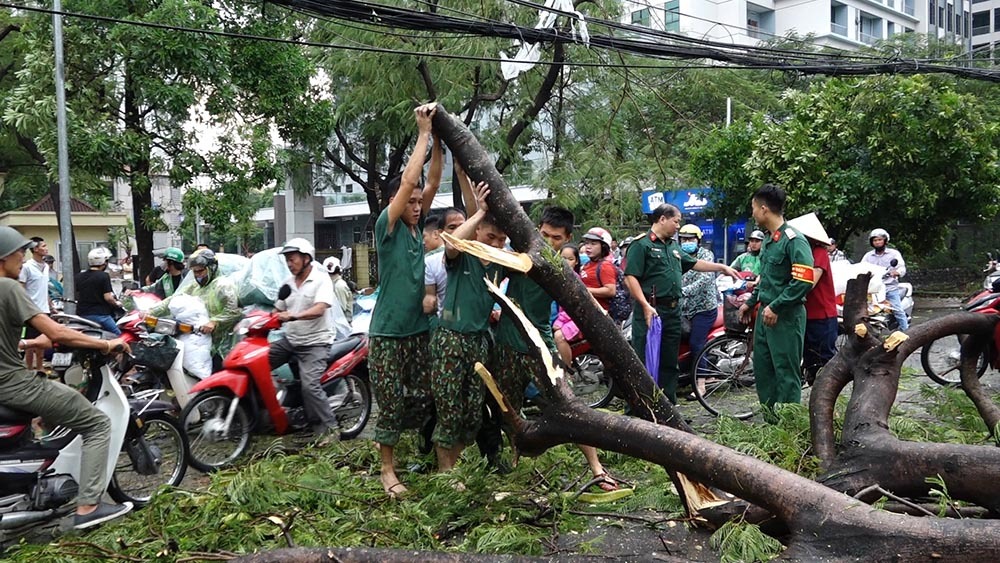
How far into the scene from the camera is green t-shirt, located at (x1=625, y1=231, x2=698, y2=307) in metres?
6.45

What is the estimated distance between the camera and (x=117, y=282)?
16.8 meters

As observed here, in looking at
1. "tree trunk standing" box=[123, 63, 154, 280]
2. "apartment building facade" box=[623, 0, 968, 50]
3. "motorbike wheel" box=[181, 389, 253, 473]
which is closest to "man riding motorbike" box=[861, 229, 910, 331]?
"motorbike wheel" box=[181, 389, 253, 473]

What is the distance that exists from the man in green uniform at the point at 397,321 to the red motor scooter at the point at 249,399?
1.63m

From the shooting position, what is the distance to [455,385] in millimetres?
4504

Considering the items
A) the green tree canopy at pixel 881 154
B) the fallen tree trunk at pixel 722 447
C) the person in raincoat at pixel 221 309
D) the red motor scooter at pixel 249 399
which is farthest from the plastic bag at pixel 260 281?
the green tree canopy at pixel 881 154

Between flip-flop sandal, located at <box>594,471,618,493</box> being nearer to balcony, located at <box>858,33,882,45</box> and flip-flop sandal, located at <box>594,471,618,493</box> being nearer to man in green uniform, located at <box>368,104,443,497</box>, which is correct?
man in green uniform, located at <box>368,104,443,497</box>

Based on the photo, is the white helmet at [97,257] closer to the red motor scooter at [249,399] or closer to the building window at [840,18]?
the red motor scooter at [249,399]

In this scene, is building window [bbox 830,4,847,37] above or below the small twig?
above

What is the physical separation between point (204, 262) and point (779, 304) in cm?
508

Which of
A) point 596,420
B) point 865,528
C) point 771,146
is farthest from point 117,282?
point 865,528

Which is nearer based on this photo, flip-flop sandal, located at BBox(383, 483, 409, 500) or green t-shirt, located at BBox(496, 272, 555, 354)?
flip-flop sandal, located at BBox(383, 483, 409, 500)

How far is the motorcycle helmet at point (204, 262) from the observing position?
7.34 m

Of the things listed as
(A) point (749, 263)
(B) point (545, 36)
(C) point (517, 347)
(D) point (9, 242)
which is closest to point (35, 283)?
(D) point (9, 242)

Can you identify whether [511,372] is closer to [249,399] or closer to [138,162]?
[249,399]
